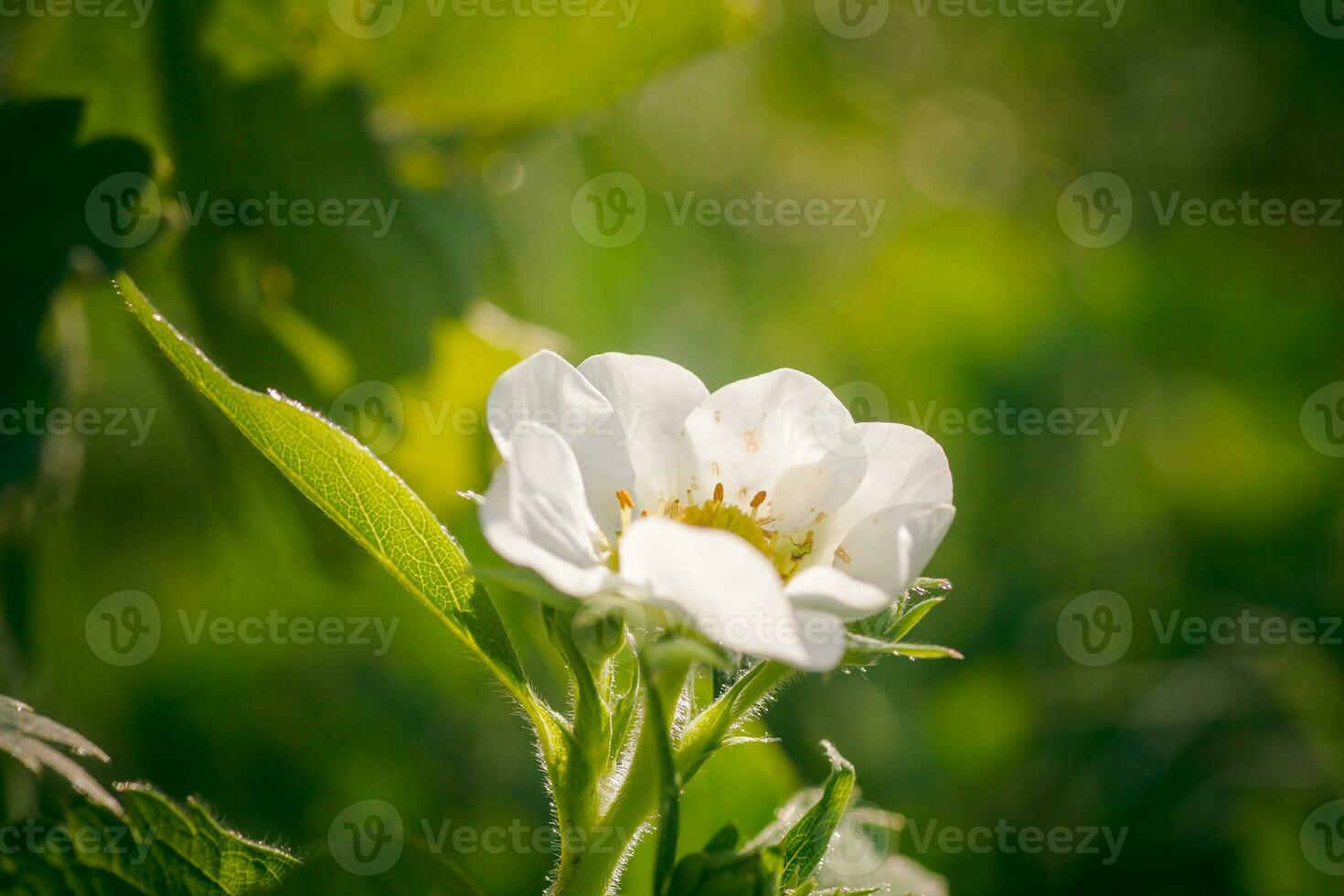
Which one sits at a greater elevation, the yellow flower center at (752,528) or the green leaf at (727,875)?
the yellow flower center at (752,528)

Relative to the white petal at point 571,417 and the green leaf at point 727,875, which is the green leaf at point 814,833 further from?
the white petal at point 571,417

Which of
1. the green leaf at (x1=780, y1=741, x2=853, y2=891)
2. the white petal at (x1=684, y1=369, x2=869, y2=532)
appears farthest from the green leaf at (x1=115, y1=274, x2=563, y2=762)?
the white petal at (x1=684, y1=369, x2=869, y2=532)

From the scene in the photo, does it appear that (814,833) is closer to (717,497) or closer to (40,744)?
(717,497)

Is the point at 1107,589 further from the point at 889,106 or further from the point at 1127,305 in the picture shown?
the point at 889,106

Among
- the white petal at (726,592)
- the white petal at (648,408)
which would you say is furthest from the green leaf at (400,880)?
the white petal at (648,408)

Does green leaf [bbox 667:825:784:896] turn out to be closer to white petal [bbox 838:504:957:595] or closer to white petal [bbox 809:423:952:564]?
white petal [bbox 838:504:957:595]

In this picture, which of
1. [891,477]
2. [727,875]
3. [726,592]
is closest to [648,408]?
[891,477]
